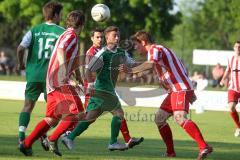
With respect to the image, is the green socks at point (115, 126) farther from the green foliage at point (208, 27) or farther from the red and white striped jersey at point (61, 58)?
the green foliage at point (208, 27)

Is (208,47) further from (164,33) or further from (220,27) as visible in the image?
(164,33)

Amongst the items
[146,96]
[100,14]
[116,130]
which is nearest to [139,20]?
[146,96]

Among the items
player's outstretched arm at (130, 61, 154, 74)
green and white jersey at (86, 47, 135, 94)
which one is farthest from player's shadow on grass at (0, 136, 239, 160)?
player's outstretched arm at (130, 61, 154, 74)

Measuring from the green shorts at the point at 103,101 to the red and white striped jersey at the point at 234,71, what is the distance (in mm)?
6168

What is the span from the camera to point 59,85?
11.9 m

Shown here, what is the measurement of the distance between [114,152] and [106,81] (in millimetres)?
1167

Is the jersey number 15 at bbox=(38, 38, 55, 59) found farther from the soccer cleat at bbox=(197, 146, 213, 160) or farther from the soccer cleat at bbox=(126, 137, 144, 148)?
the soccer cleat at bbox=(197, 146, 213, 160)

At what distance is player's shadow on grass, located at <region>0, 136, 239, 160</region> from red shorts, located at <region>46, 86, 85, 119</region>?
2.19 ft

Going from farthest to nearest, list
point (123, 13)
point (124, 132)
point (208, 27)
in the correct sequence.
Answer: point (208, 27) < point (123, 13) < point (124, 132)

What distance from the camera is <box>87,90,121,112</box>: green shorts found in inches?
509

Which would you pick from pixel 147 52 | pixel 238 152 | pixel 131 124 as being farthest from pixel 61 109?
pixel 131 124

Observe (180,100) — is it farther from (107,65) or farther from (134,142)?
(134,142)

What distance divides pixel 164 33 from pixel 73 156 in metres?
47.8

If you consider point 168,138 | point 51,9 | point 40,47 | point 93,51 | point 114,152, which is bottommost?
point 114,152
